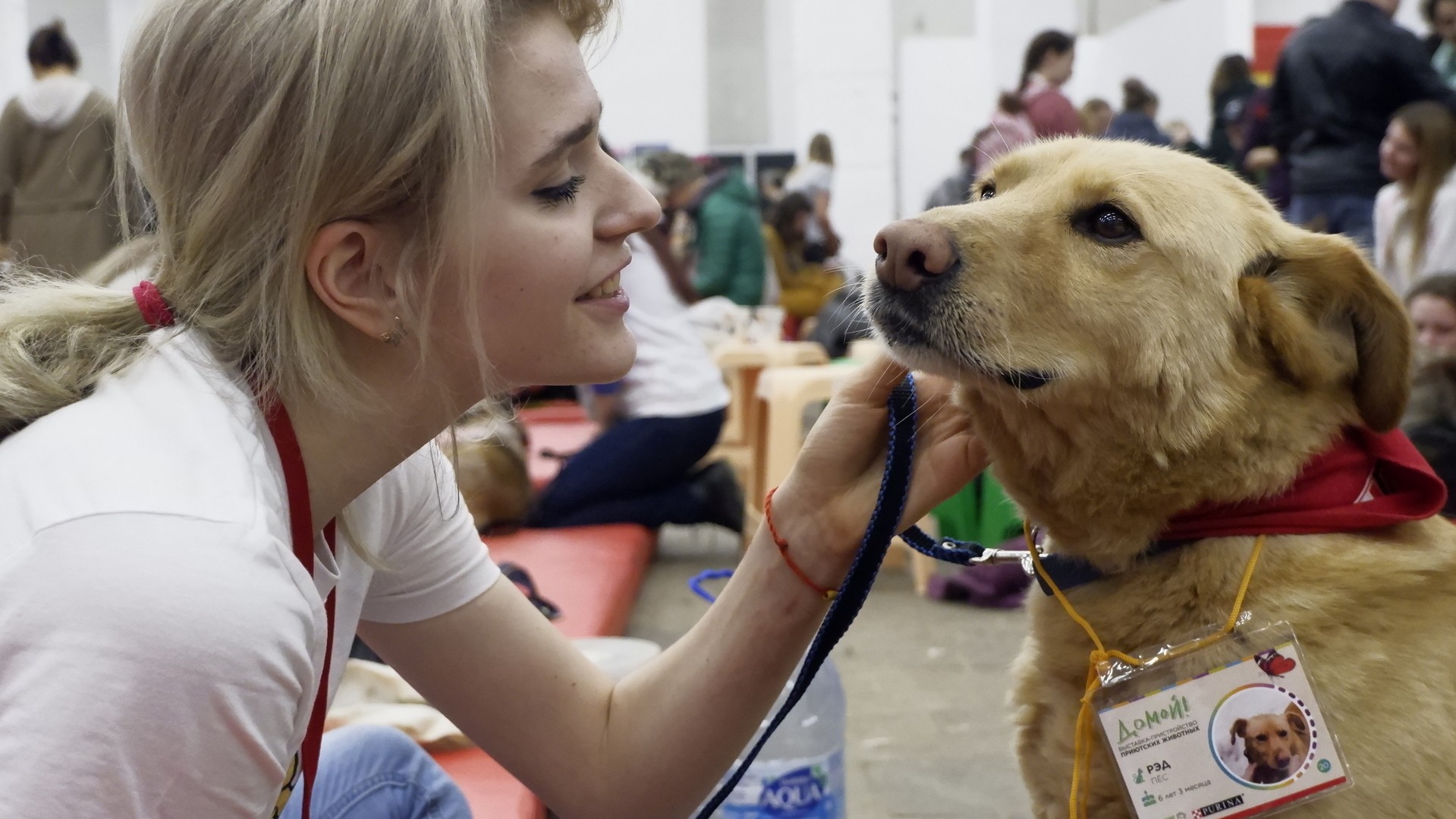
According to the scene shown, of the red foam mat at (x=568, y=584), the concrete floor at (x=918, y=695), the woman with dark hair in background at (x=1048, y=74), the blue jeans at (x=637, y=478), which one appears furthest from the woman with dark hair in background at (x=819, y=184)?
the red foam mat at (x=568, y=584)

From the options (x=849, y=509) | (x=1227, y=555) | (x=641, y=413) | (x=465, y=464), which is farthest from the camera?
(x=641, y=413)

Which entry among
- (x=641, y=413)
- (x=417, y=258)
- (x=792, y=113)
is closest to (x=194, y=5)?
(x=417, y=258)

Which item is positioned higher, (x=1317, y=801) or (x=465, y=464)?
(x=1317, y=801)

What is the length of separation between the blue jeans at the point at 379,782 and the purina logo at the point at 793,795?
0.58 meters

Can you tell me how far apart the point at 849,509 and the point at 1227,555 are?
41cm

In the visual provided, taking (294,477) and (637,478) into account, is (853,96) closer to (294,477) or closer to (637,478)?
(637,478)

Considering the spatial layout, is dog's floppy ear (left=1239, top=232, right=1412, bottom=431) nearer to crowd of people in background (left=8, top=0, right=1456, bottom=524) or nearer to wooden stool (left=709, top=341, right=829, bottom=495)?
crowd of people in background (left=8, top=0, right=1456, bottom=524)

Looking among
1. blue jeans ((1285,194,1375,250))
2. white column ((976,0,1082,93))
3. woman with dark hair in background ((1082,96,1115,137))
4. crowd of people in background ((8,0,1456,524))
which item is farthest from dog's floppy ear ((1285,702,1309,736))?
white column ((976,0,1082,93))

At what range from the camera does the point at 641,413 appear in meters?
4.56

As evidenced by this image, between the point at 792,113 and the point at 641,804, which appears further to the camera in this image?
the point at 792,113

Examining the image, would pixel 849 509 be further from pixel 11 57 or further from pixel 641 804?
pixel 11 57

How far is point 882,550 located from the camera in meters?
1.27

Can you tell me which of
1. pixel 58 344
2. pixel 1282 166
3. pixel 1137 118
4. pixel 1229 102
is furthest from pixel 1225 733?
pixel 1137 118

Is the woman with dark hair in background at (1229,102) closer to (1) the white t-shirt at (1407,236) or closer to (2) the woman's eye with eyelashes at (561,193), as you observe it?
(1) the white t-shirt at (1407,236)
